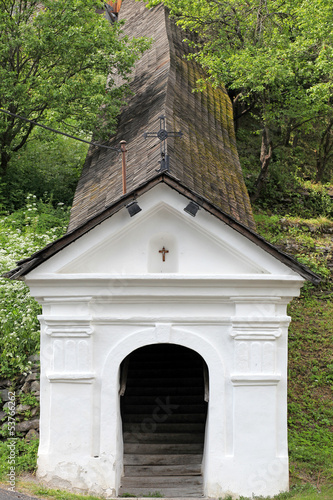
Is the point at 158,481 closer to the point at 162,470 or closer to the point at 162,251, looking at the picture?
the point at 162,470

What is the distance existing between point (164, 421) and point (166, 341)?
10.6ft

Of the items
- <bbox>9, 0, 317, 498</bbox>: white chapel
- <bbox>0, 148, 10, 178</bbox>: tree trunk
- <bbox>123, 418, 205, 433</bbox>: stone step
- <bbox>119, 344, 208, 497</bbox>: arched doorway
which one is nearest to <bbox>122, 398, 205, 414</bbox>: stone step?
<bbox>119, 344, 208, 497</bbox>: arched doorway

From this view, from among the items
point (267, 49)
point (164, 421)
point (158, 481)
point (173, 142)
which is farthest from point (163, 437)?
point (267, 49)

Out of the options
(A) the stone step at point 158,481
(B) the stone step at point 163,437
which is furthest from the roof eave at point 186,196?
(B) the stone step at point 163,437

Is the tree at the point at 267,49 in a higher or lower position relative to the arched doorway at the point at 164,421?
higher

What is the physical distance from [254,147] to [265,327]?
12.5m

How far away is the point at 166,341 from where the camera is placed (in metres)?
7.88

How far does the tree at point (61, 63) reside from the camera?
13.2m

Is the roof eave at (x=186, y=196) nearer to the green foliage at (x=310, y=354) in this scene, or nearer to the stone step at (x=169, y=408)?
the green foliage at (x=310, y=354)

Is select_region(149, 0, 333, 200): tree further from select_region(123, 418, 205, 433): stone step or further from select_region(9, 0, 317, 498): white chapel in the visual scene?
select_region(123, 418, 205, 433): stone step

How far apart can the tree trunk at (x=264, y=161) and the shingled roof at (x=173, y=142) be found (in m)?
2.18

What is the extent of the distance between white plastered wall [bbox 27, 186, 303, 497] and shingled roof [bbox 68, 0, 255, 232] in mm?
716

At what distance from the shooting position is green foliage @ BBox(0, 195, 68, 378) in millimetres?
10070

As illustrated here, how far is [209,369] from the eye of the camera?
7.91m
